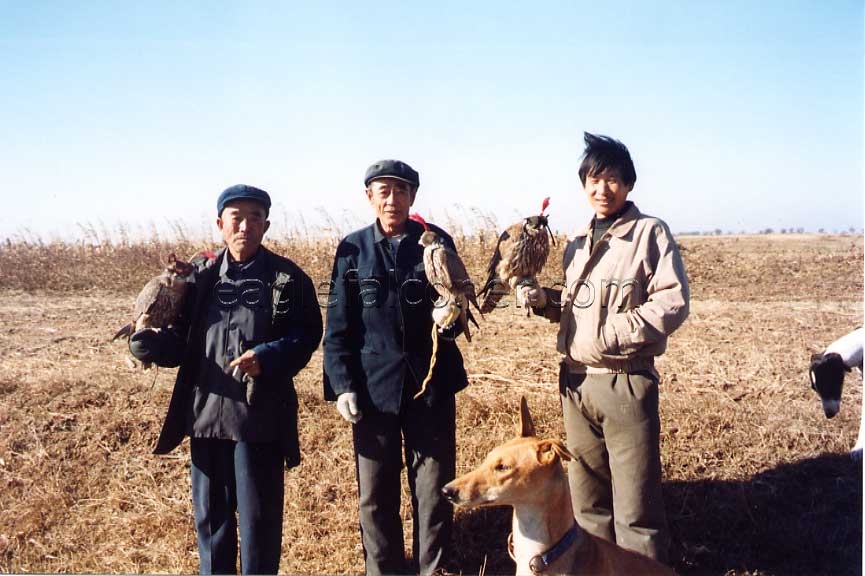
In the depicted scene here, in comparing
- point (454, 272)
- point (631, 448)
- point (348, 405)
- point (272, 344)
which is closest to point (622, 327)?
point (631, 448)

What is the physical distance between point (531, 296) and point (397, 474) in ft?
4.39

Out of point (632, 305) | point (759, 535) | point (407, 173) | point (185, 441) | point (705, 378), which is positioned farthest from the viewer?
point (705, 378)

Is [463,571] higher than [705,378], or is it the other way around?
[705,378]

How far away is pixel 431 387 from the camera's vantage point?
3.64 meters

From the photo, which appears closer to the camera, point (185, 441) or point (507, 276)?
point (507, 276)

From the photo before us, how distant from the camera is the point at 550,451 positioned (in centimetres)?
277

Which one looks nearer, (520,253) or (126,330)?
(520,253)

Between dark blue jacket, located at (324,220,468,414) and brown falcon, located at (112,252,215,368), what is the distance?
2.94 feet

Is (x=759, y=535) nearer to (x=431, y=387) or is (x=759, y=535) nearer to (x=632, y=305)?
(x=632, y=305)

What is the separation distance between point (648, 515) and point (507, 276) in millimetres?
1671

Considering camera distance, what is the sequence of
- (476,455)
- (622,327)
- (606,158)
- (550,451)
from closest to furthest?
(550,451) → (622,327) → (606,158) → (476,455)

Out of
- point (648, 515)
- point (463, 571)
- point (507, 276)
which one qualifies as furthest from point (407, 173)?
point (463, 571)

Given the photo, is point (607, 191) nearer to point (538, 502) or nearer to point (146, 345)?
Result: point (538, 502)

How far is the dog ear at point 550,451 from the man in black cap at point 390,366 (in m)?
0.99
